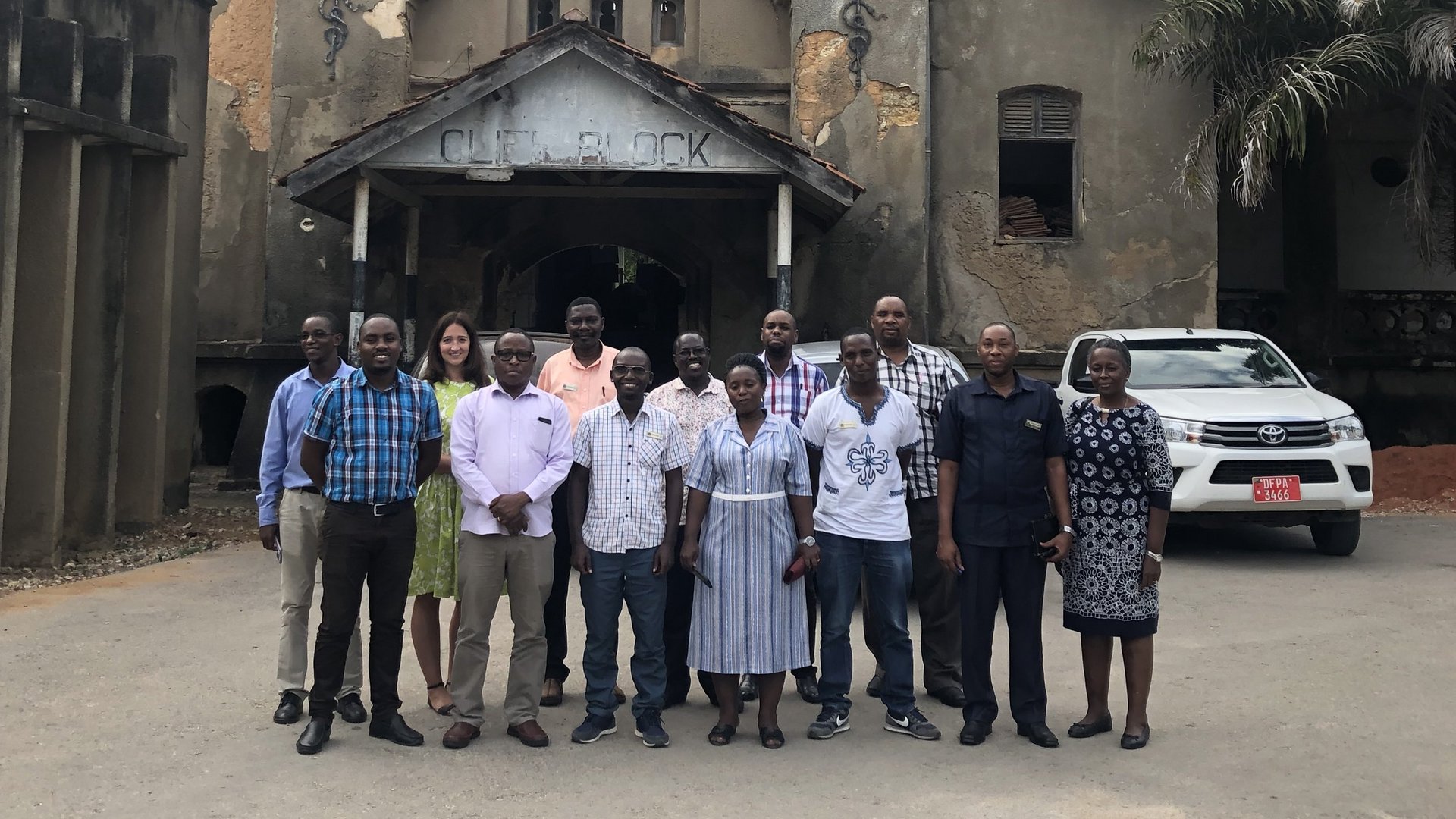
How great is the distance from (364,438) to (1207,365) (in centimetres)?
769

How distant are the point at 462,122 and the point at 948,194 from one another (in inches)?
228

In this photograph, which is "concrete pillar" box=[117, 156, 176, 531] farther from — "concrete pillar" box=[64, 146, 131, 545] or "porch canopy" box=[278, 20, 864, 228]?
"porch canopy" box=[278, 20, 864, 228]

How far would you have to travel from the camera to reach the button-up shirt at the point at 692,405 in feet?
18.4

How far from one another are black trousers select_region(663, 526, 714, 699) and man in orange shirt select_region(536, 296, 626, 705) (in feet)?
0.89

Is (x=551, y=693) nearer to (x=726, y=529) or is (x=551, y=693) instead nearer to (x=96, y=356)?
(x=726, y=529)

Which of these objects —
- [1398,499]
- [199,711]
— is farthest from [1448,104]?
[199,711]

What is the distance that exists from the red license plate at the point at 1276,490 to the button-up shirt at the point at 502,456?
5886mm

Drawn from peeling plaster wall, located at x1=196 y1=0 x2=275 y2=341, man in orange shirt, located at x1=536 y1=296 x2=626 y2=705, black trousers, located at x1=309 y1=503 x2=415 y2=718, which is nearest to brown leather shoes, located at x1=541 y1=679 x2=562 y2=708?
man in orange shirt, located at x1=536 y1=296 x2=626 y2=705

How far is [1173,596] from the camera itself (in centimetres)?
823

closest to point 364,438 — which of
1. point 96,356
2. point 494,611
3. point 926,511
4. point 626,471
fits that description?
point 494,611

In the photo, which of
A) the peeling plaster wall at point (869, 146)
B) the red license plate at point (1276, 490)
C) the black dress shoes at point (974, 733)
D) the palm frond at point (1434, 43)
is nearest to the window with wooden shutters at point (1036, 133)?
the peeling plaster wall at point (869, 146)

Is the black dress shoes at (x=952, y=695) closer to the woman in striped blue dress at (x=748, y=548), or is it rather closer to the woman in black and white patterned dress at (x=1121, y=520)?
the woman in black and white patterned dress at (x=1121, y=520)

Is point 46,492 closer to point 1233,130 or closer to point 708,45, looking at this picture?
point 708,45

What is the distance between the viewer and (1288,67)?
1237cm
